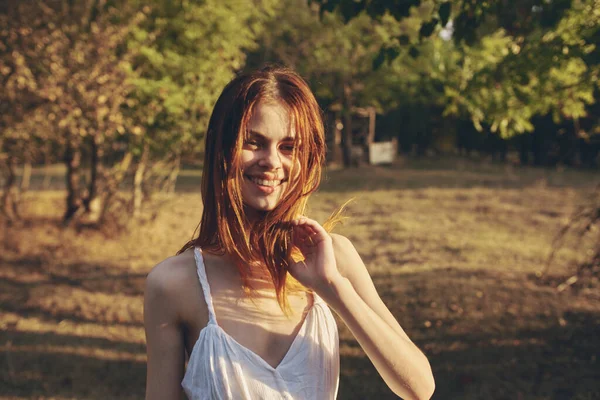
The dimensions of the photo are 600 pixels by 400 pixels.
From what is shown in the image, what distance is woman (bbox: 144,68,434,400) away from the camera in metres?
1.51

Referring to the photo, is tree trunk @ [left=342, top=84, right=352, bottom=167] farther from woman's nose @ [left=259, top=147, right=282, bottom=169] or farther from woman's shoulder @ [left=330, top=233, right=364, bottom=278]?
A: woman's nose @ [left=259, top=147, right=282, bottom=169]

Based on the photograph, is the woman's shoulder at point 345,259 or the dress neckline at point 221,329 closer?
the dress neckline at point 221,329

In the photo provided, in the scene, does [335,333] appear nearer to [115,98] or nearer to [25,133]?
[115,98]

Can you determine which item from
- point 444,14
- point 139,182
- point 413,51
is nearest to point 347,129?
point 139,182

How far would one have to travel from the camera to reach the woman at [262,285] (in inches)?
59.6

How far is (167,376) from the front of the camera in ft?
5.05

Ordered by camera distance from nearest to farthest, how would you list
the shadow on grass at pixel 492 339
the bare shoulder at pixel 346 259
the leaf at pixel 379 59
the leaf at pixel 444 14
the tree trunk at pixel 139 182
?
the bare shoulder at pixel 346 259 < the leaf at pixel 444 14 < the leaf at pixel 379 59 < the shadow on grass at pixel 492 339 < the tree trunk at pixel 139 182

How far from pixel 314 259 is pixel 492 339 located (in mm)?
4809

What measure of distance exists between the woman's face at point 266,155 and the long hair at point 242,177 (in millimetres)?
17

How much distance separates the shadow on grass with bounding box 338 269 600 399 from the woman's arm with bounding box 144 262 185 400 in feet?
12.2

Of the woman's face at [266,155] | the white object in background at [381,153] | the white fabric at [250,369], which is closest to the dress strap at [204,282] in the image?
the white fabric at [250,369]

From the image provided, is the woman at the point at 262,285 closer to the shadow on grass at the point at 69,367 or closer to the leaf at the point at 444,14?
the leaf at the point at 444,14

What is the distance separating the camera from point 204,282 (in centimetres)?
158

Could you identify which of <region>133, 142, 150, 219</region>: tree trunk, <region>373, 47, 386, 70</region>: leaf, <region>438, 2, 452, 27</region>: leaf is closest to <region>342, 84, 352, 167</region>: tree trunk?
<region>133, 142, 150, 219</region>: tree trunk
